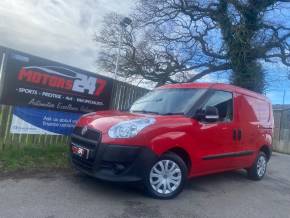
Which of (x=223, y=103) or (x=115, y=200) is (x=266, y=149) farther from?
(x=115, y=200)

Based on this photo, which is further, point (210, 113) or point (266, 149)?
point (266, 149)

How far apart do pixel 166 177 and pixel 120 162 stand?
0.87m

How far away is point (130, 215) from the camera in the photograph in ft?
15.1

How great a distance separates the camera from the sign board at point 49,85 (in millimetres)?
7285

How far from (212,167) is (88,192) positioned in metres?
2.38

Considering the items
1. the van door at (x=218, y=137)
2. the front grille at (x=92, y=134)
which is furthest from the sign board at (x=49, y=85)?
the van door at (x=218, y=137)

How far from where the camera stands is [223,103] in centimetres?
682

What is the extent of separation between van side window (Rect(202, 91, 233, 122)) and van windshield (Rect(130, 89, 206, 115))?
0.28 meters

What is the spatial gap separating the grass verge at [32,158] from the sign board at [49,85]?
3.21 ft

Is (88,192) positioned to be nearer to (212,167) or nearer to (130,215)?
(130,215)

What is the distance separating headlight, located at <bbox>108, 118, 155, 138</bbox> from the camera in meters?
5.14

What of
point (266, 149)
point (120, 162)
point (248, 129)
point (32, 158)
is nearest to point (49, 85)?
point (32, 158)

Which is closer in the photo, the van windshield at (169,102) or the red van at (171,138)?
→ the red van at (171,138)

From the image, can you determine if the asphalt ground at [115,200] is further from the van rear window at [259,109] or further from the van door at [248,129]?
the van rear window at [259,109]
